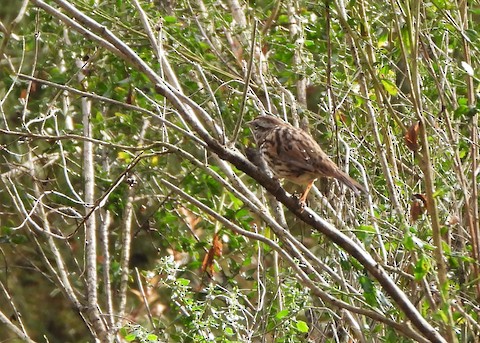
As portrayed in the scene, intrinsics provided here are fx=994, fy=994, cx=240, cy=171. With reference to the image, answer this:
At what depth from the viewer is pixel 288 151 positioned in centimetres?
593

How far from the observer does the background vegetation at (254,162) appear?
4387 mm

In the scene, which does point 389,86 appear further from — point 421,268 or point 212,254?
point 212,254

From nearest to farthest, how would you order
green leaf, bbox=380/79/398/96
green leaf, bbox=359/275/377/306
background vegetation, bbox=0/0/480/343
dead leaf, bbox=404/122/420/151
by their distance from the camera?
green leaf, bbox=359/275/377/306 → background vegetation, bbox=0/0/480/343 → dead leaf, bbox=404/122/420/151 → green leaf, bbox=380/79/398/96

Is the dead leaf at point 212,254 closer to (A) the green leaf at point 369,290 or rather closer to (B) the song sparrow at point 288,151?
(B) the song sparrow at point 288,151

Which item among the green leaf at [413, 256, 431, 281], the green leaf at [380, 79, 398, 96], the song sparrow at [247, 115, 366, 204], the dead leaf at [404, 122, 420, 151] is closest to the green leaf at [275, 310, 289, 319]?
the green leaf at [413, 256, 431, 281]

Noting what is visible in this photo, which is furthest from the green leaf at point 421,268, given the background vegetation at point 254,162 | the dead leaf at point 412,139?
the dead leaf at point 412,139

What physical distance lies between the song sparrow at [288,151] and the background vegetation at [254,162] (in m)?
0.13

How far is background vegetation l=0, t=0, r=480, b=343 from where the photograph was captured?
4.39m

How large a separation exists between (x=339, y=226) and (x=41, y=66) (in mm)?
2741

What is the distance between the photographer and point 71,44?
23.0 ft

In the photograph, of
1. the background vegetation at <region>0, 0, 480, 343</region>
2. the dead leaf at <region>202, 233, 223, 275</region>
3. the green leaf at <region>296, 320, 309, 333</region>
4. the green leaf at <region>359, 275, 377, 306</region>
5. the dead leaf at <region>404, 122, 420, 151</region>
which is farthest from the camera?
the dead leaf at <region>202, 233, 223, 275</region>

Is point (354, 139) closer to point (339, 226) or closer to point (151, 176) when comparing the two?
point (339, 226)

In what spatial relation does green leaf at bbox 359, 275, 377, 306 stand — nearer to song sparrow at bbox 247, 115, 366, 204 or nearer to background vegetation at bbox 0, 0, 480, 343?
background vegetation at bbox 0, 0, 480, 343

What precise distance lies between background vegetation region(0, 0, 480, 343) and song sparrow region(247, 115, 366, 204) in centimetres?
13
